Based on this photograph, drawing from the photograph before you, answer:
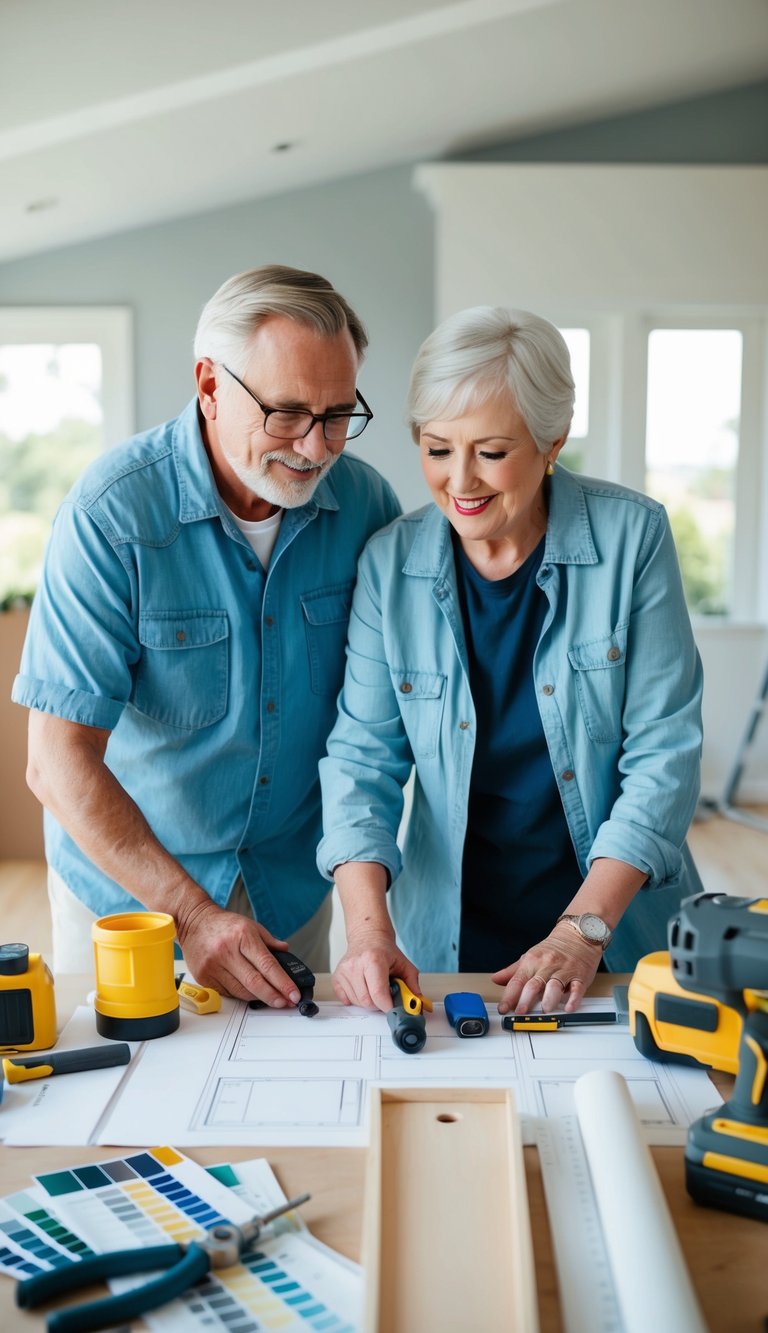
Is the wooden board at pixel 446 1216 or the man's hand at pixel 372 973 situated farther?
the man's hand at pixel 372 973

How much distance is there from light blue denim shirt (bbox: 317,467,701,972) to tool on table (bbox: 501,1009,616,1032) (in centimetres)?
30

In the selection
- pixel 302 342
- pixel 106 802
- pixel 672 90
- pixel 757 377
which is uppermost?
pixel 672 90

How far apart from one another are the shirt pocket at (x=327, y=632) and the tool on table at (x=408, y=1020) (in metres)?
0.56

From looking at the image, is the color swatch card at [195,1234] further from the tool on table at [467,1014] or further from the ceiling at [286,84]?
the ceiling at [286,84]

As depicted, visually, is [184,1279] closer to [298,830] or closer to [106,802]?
[106,802]

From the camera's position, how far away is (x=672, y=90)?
18.8 ft

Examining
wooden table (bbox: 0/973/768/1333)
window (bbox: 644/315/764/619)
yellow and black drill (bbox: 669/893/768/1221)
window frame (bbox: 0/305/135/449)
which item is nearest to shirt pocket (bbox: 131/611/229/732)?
wooden table (bbox: 0/973/768/1333)

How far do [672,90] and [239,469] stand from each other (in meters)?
5.06

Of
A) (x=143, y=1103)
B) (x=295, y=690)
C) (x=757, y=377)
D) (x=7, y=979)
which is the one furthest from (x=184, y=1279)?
(x=757, y=377)

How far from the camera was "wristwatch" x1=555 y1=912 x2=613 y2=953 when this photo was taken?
1478mm

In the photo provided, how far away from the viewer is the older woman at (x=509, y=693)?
1578mm

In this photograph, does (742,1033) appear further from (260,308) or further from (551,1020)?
(260,308)

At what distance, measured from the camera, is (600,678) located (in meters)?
1.65

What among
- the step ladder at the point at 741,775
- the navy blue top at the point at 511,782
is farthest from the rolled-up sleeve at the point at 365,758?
the step ladder at the point at 741,775
